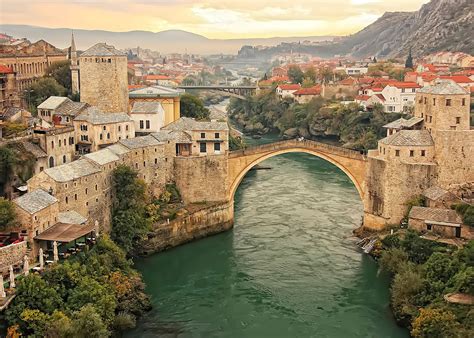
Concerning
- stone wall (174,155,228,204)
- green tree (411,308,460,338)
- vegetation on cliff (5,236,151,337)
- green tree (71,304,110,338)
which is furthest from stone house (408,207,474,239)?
green tree (71,304,110,338)

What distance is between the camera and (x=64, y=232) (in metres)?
26.7

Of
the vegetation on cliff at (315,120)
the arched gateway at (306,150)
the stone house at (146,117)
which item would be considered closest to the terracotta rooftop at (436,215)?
the arched gateway at (306,150)

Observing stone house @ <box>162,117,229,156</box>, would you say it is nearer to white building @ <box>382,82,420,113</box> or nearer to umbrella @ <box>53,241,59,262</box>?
umbrella @ <box>53,241,59,262</box>

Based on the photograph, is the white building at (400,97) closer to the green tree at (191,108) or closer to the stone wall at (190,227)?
the green tree at (191,108)

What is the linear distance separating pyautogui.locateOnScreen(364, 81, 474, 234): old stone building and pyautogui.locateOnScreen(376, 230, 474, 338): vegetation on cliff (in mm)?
3956

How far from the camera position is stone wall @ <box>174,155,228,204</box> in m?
38.0

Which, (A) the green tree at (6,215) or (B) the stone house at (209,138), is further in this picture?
(B) the stone house at (209,138)

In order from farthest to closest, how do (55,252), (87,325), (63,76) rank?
(63,76), (55,252), (87,325)

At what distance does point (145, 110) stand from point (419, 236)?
68.1 feet

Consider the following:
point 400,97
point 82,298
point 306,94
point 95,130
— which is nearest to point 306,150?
point 95,130

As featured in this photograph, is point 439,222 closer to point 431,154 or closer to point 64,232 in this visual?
point 431,154

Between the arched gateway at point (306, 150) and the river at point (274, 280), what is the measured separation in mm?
2912

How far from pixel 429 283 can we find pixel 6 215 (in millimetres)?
18057

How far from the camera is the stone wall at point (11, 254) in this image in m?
23.4
